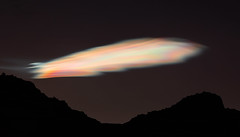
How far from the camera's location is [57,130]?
550 ft

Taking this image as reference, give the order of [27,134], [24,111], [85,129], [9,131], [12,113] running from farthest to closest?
1. [85,129]
2. [24,111]
3. [12,113]
4. [27,134]
5. [9,131]

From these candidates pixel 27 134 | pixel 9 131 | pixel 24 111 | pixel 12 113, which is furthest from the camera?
pixel 24 111

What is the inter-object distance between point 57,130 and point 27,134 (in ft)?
98.2

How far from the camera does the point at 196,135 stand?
198125mm

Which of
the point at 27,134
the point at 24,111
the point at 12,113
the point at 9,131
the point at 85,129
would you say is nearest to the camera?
the point at 9,131

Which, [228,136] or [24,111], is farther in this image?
[228,136]

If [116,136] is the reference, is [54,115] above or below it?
above

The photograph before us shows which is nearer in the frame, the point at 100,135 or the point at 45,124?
the point at 45,124

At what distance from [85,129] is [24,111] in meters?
35.3

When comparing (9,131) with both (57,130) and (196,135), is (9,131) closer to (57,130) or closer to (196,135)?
(57,130)

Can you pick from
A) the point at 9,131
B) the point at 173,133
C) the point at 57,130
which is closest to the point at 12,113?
the point at 57,130

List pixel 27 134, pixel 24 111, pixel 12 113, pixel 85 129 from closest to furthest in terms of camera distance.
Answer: pixel 27 134 < pixel 12 113 < pixel 24 111 < pixel 85 129

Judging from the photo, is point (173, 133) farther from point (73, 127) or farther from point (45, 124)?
point (45, 124)

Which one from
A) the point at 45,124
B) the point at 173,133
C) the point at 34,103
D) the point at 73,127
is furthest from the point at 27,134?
the point at 173,133
